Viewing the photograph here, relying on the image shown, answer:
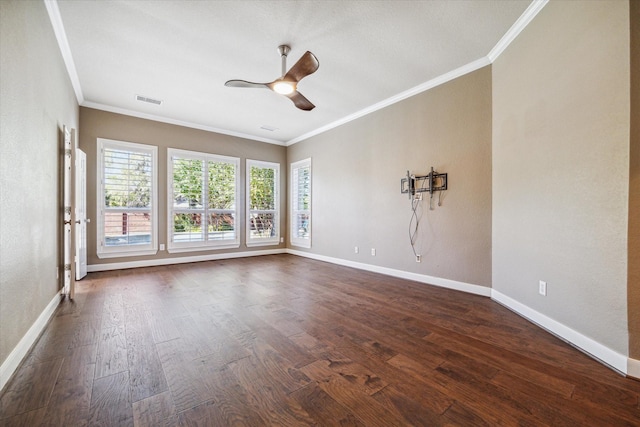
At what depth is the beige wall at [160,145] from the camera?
14.8ft

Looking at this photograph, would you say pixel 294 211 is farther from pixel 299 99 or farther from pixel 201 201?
pixel 299 99

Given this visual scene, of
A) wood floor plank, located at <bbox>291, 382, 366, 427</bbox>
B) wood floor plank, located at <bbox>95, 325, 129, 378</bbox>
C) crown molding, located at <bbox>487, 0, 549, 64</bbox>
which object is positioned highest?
crown molding, located at <bbox>487, 0, 549, 64</bbox>

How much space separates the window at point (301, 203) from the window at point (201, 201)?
139cm

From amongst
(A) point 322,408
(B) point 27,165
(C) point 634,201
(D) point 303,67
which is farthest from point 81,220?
(C) point 634,201

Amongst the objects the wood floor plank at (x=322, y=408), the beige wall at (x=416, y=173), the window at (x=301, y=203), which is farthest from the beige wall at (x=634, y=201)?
the window at (x=301, y=203)

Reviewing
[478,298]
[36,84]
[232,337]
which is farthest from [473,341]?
[36,84]

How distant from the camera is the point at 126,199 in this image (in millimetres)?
4820

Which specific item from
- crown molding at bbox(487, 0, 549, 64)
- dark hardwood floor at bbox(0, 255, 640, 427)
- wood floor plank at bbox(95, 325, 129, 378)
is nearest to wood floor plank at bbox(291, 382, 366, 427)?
dark hardwood floor at bbox(0, 255, 640, 427)

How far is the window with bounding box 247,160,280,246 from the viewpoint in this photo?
6.35m

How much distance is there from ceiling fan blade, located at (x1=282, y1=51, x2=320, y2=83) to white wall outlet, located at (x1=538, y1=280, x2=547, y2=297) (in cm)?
293

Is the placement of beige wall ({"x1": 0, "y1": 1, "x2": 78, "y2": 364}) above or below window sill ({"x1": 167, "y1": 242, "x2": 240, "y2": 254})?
above

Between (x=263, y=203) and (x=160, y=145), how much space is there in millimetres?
2471

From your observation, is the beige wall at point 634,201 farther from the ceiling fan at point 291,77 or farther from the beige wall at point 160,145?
the beige wall at point 160,145

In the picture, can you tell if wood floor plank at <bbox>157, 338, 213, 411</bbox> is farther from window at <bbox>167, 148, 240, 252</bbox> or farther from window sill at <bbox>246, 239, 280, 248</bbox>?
window sill at <bbox>246, 239, 280, 248</bbox>
